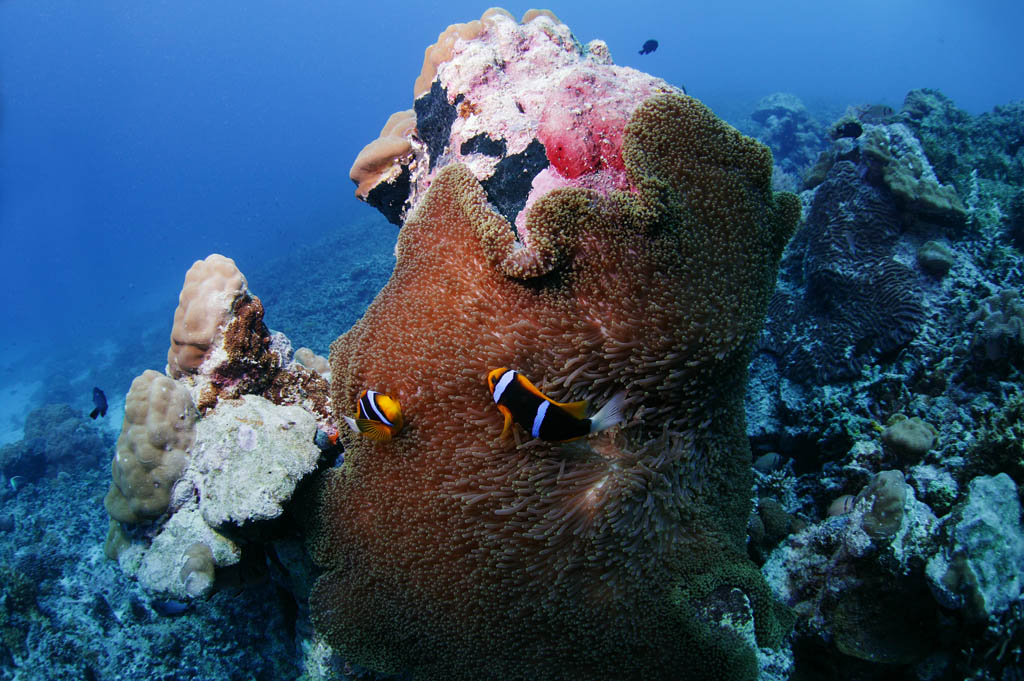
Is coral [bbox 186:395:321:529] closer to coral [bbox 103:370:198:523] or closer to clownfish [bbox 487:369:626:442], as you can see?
coral [bbox 103:370:198:523]

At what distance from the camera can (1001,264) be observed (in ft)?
14.8

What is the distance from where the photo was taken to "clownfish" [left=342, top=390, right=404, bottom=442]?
92.7 inches

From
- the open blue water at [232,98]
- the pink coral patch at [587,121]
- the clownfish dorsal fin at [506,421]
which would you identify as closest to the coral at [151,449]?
the clownfish dorsal fin at [506,421]

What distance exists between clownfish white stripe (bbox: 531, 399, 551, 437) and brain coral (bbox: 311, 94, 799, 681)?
429 mm

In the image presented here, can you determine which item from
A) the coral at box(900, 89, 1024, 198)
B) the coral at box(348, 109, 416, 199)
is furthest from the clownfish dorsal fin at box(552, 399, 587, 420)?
the coral at box(900, 89, 1024, 198)

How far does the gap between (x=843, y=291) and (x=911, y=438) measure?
2.34 m

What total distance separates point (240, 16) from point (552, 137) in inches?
6922

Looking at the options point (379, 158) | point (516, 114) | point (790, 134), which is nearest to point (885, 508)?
point (516, 114)

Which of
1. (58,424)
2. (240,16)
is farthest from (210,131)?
(58,424)

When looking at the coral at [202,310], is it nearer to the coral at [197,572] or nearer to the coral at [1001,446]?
the coral at [197,572]

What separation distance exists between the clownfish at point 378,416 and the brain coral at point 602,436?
0.09 m

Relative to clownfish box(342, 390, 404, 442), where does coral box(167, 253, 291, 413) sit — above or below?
above

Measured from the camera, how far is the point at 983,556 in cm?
215

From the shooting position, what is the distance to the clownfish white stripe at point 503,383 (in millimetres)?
1787
